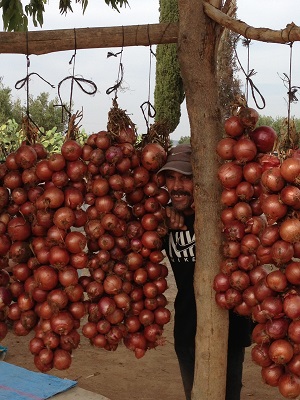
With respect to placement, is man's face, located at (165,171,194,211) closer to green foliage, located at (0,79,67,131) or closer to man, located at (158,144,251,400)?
man, located at (158,144,251,400)

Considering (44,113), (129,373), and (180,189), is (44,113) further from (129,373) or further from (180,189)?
(180,189)

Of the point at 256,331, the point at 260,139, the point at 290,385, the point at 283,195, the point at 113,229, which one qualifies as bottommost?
the point at 290,385

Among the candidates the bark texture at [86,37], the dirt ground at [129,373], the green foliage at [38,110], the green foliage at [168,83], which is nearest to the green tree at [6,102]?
the green foliage at [38,110]

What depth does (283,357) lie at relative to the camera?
1.93 metres

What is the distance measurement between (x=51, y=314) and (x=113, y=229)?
17.1 inches

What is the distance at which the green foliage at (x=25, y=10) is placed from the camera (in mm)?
3885

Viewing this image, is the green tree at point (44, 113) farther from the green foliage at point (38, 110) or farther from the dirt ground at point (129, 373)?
the dirt ground at point (129, 373)

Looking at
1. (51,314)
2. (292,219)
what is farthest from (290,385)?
(51,314)

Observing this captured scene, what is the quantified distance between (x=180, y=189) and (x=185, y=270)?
0.48 metres

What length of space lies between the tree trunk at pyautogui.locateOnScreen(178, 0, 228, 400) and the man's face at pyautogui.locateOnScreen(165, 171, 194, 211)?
0.65 ft

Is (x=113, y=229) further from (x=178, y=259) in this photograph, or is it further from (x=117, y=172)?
(x=178, y=259)

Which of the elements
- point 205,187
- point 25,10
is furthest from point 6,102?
point 205,187

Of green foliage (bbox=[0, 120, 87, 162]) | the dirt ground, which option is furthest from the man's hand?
the dirt ground

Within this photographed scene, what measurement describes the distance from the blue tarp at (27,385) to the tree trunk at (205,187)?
1891mm
